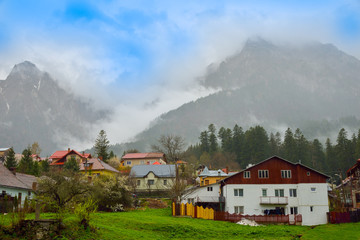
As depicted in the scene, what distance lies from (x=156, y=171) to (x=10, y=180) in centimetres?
3697

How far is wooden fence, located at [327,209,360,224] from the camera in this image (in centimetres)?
4134

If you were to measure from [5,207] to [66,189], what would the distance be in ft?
20.9

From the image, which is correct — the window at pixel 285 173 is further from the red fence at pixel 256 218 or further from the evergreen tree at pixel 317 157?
the evergreen tree at pixel 317 157

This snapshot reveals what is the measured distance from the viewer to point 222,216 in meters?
41.5

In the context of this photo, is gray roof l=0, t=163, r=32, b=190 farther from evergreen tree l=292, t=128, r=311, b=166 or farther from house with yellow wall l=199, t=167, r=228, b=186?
evergreen tree l=292, t=128, r=311, b=166

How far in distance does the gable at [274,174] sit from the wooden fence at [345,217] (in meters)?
6.51

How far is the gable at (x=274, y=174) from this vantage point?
49.0m

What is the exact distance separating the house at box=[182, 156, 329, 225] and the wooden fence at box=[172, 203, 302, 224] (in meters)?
4.12

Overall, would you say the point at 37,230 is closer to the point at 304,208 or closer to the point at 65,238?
the point at 65,238

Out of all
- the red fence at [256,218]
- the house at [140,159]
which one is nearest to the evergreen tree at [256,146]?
the house at [140,159]

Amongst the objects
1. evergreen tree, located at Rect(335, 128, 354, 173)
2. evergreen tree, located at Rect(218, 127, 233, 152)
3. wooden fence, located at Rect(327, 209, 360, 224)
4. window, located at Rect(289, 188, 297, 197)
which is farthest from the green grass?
evergreen tree, located at Rect(218, 127, 233, 152)

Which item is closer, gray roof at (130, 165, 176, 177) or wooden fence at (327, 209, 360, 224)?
wooden fence at (327, 209, 360, 224)

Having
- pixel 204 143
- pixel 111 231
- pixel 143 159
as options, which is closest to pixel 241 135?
pixel 204 143

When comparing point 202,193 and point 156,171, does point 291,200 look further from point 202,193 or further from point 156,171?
point 156,171
